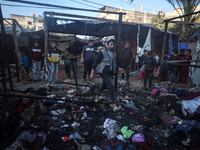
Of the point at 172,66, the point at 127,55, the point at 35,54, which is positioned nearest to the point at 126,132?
the point at 127,55

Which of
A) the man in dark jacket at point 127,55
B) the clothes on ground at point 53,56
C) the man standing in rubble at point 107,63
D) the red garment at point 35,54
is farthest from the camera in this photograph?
the red garment at point 35,54

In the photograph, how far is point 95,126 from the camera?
285cm

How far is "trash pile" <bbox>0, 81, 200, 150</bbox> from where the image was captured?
88.8 inches

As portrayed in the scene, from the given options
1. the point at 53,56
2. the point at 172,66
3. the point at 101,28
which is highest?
the point at 101,28

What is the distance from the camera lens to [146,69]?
5648 millimetres

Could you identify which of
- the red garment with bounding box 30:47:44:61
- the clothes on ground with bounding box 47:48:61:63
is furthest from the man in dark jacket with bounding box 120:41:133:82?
the red garment with bounding box 30:47:44:61

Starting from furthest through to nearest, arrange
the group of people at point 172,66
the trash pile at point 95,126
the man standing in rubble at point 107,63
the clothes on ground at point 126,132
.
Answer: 1. the group of people at point 172,66
2. the man standing in rubble at point 107,63
3. the clothes on ground at point 126,132
4. the trash pile at point 95,126

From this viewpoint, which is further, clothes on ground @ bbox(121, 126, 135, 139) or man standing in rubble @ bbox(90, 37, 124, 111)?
man standing in rubble @ bbox(90, 37, 124, 111)

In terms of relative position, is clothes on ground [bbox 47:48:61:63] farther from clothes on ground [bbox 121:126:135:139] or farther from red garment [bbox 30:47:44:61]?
clothes on ground [bbox 121:126:135:139]

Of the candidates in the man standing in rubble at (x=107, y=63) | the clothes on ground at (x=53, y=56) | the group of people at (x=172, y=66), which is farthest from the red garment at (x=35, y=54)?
the group of people at (x=172, y=66)

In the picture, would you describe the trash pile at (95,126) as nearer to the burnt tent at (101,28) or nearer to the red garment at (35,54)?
the red garment at (35,54)

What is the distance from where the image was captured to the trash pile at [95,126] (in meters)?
2.26

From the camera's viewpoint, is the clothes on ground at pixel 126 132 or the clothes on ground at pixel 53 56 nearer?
the clothes on ground at pixel 126 132

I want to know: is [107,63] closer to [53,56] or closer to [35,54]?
[53,56]
